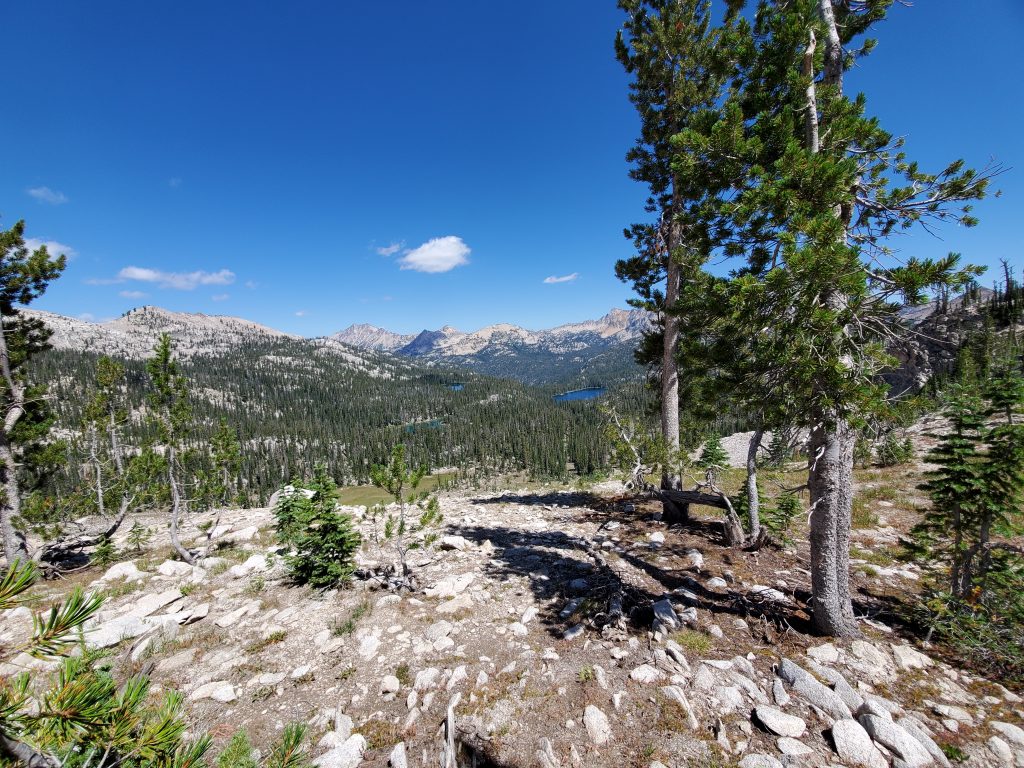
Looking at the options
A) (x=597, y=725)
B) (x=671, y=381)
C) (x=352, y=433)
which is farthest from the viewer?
(x=352, y=433)

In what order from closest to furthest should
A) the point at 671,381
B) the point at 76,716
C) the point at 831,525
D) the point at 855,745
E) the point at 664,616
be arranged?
the point at 76,716 < the point at 855,745 < the point at 831,525 < the point at 664,616 < the point at 671,381

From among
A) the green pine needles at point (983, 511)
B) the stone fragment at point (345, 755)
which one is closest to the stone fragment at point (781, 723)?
the green pine needles at point (983, 511)

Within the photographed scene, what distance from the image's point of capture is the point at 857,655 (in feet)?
21.1

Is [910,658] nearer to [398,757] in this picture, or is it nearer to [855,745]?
[855,745]

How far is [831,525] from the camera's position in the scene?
21.8 ft

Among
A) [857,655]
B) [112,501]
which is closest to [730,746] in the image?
[857,655]

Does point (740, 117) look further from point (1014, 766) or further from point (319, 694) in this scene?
point (319, 694)

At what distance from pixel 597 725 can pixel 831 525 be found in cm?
457

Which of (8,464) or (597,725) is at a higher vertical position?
(8,464)

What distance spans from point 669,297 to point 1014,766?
1051 centimetres

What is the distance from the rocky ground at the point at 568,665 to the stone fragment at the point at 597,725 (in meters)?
0.02

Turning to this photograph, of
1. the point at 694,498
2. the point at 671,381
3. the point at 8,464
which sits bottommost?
the point at 694,498

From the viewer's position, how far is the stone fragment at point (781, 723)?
524cm

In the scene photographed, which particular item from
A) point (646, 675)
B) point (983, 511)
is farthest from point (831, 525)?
point (646, 675)
